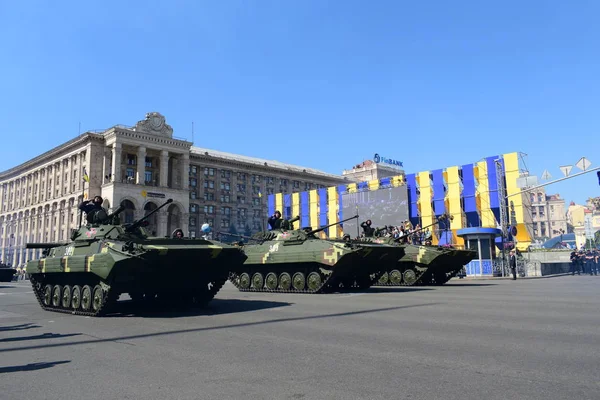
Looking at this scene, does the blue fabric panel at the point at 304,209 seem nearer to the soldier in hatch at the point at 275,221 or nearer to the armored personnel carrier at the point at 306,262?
the soldier in hatch at the point at 275,221

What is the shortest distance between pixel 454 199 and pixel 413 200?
4.39 metres

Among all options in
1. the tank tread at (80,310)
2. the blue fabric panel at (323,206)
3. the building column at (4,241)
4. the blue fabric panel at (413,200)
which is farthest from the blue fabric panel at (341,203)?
the building column at (4,241)

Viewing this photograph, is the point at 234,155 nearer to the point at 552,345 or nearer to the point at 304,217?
the point at 304,217

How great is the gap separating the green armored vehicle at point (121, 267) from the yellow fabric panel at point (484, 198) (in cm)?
3493

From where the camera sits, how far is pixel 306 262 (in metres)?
16.6

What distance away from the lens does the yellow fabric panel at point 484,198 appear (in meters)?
42.3

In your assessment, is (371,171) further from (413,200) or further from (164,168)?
(413,200)

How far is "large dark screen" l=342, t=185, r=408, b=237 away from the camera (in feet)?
149

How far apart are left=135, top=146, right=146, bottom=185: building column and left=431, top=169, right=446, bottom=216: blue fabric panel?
148 feet

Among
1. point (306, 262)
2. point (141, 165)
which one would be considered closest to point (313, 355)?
point (306, 262)

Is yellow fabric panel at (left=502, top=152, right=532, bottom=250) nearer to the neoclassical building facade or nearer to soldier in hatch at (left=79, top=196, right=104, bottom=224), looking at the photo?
soldier in hatch at (left=79, top=196, right=104, bottom=224)

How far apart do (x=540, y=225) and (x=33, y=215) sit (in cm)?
11617

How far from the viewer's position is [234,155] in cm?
9781

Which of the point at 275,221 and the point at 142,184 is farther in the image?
the point at 142,184
